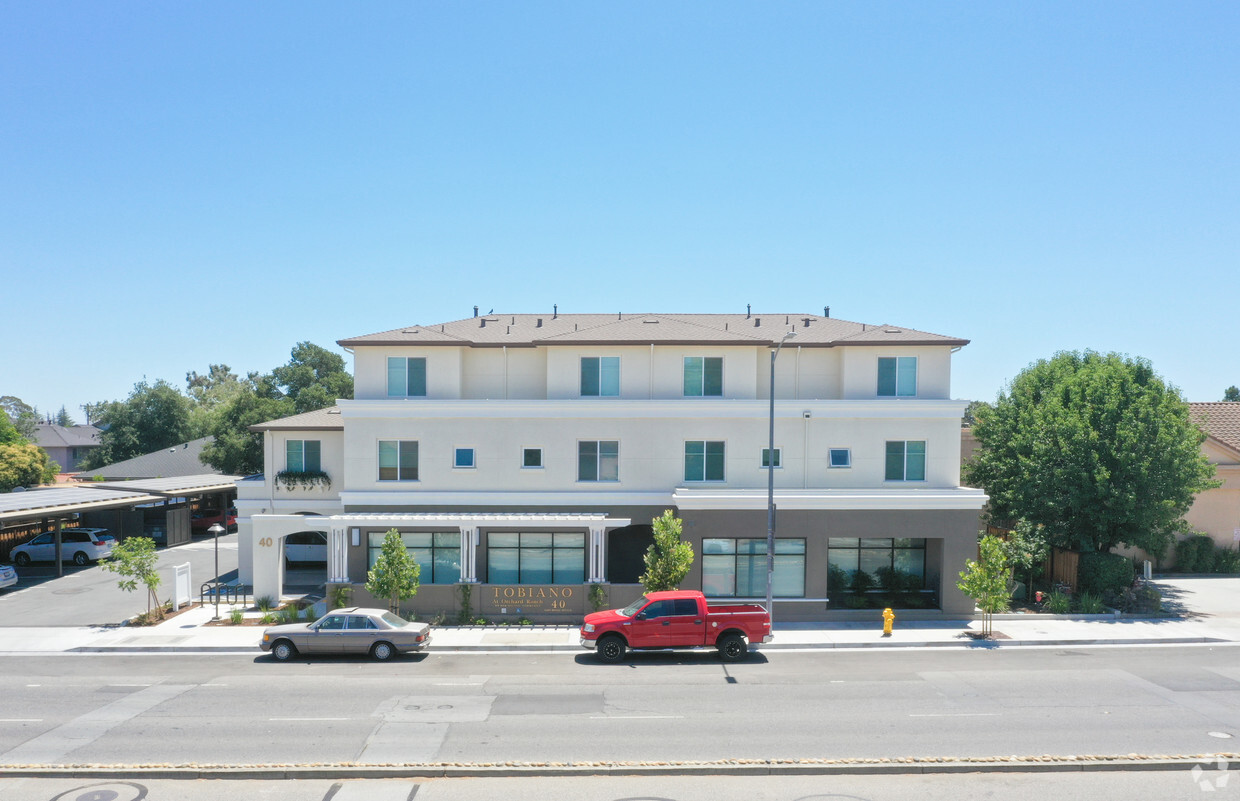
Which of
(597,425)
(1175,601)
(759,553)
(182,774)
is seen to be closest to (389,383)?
(597,425)

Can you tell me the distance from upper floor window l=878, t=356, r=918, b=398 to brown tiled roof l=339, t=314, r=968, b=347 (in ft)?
2.69

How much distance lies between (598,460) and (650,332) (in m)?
5.32

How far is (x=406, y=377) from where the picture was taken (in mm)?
29016

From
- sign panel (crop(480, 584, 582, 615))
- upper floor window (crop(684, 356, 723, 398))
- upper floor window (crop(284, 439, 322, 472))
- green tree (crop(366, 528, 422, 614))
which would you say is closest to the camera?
green tree (crop(366, 528, 422, 614))

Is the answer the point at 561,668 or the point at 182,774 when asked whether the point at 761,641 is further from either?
the point at 182,774

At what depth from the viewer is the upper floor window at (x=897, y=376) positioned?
29.1 metres

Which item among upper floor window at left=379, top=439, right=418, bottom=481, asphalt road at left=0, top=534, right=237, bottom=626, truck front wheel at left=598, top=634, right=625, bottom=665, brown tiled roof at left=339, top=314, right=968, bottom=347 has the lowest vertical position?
asphalt road at left=0, top=534, right=237, bottom=626

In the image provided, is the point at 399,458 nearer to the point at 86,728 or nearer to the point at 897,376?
the point at 86,728

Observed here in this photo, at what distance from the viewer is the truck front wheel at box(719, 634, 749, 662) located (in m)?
21.5

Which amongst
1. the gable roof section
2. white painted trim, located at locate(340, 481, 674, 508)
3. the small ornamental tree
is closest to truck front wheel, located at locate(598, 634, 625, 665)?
white painted trim, located at locate(340, 481, 674, 508)

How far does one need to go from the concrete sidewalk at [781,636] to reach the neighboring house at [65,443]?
98.6 meters

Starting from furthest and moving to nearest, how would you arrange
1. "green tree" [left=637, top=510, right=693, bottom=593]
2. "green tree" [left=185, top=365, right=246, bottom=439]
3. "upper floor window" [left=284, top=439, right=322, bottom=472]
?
"green tree" [left=185, top=365, right=246, bottom=439] → "upper floor window" [left=284, top=439, right=322, bottom=472] → "green tree" [left=637, top=510, right=693, bottom=593]

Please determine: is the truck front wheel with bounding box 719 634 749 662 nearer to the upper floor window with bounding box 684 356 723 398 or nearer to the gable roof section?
the upper floor window with bounding box 684 356 723 398

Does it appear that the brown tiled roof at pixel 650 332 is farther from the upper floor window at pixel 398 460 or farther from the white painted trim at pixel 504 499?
the white painted trim at pixel 504 499
